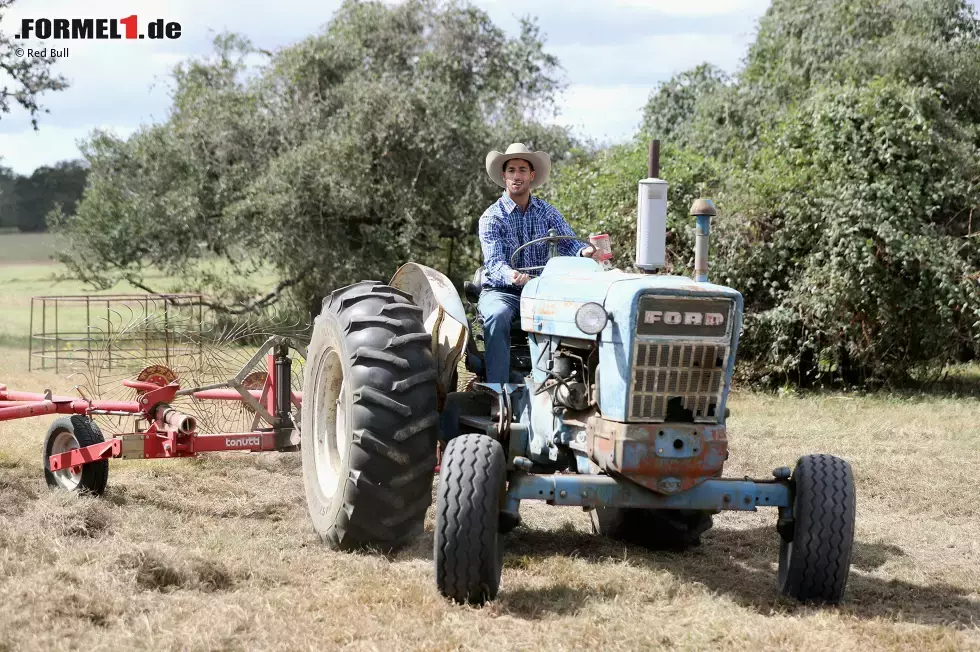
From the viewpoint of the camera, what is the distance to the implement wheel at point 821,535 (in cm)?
452

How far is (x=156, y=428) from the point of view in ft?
20.5

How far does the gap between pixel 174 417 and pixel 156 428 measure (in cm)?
19

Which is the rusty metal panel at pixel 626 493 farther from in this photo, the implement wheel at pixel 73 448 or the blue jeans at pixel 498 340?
the implement wheel at pixel 73 448

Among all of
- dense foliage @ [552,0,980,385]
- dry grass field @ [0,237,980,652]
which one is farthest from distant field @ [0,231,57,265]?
dry grass field @ [0,237,980,652]

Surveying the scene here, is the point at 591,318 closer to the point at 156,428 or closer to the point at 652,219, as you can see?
the point at 652,219

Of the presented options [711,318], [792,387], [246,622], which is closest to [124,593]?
[246,622]

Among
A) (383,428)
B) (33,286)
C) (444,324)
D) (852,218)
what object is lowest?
(33,286)

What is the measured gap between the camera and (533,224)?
611 cm

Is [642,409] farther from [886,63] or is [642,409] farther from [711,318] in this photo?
[886,63]

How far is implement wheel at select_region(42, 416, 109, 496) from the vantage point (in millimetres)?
6250

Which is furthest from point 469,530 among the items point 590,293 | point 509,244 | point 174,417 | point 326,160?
point 326,160

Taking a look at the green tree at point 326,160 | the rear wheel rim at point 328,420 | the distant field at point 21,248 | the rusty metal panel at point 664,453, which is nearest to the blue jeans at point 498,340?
the rear wheel rim at point 328,420

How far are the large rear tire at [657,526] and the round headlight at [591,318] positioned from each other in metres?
1.33

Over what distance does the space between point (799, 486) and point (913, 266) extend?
746cm
